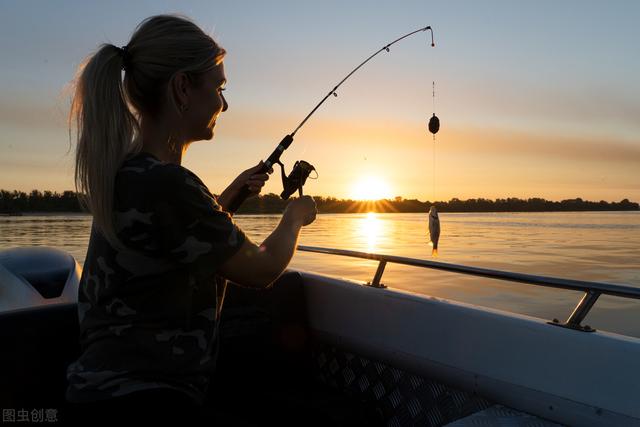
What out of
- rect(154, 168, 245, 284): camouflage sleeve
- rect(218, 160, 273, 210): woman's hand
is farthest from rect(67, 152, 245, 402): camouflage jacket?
rect(218, 160, 273, 210): woman's hand

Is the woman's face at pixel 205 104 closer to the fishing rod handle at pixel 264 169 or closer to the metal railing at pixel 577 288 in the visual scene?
the fishing rod handle at pixel 264 169

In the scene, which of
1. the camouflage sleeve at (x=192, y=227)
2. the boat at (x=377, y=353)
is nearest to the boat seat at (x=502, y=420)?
the boat at (x=377, y=353)

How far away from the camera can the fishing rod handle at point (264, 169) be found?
2.07 metres

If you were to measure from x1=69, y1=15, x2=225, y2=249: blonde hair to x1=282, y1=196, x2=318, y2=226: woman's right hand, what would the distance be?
47 cm

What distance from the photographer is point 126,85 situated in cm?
148

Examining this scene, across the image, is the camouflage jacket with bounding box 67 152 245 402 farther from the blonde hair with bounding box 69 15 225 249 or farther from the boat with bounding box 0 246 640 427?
the boat with bounding box 0 246 640 427

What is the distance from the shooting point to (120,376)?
1290 millimetres

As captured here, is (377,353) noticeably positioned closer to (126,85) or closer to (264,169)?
(264,169)

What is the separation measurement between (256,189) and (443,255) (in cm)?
1697

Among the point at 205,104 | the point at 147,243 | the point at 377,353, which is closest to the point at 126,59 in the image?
the point at 205,104

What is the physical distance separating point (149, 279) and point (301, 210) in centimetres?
56

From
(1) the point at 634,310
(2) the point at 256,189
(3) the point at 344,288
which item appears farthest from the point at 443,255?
(2) the point at 256,189

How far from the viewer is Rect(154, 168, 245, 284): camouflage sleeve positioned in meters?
1.27

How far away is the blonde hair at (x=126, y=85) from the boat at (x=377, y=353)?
3.11 ft
